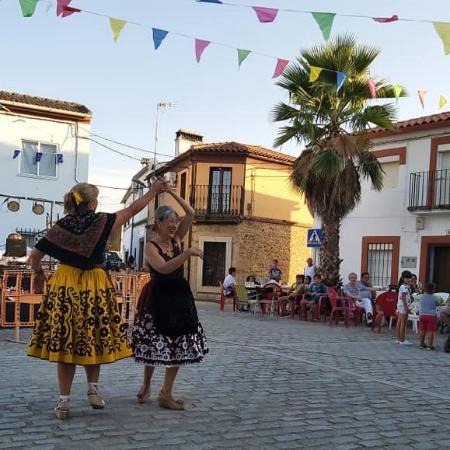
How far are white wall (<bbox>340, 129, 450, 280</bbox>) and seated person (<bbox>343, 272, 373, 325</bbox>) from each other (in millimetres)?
3907

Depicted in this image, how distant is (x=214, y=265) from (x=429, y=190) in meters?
13.1

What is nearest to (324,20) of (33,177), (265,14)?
(265,14)

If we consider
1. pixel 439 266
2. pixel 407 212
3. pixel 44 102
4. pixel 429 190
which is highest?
pixel 44 102

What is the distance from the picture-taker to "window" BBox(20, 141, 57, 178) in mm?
24984

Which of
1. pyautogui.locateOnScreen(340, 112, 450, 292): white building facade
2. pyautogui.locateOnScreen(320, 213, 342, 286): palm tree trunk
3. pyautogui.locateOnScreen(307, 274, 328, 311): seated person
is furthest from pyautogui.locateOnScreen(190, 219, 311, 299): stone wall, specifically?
pyautogui.locateOnScreen(307, 274, 328, 311): seated person

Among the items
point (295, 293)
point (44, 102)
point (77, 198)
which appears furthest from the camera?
point (44, 102)

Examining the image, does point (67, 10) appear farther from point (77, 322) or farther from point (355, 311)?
point (355, 311)

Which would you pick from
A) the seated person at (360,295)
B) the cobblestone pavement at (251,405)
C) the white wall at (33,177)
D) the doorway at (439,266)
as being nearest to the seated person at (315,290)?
the seated person at (360,295)

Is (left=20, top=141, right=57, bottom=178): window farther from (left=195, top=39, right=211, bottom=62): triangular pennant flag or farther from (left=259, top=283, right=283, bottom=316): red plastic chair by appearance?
(left=195, top=39, right=211, bottom=62): triangular pennant flag

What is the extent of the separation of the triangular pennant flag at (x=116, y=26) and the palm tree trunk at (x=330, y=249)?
10.2 metres

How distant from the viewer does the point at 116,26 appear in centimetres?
820

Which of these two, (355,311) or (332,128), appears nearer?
(355,311)

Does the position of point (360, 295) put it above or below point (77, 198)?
below

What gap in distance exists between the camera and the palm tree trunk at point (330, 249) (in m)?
17.3
